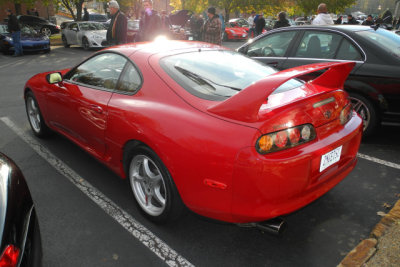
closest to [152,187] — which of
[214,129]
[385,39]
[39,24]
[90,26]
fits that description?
[214,129]

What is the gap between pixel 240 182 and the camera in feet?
6.52

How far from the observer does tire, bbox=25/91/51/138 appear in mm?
4391

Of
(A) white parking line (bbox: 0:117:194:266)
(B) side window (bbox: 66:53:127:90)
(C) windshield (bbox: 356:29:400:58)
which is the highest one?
(C) windshield (bbox: 356:29:400:58)

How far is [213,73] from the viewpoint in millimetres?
2766

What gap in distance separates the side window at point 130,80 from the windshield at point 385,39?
123 inches

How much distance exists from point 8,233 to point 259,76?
2.26 m

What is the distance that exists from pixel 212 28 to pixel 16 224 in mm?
8071

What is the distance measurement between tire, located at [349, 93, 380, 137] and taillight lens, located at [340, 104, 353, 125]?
1640mm

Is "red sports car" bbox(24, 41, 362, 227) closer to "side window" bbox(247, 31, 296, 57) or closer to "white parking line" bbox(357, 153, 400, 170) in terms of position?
"white parking line" bbox(357, 153, 400, 170)

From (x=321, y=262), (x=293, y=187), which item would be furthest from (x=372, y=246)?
(x=293, y=187)

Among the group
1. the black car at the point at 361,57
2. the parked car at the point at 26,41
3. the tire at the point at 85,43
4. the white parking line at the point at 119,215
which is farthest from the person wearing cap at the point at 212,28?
the parked car at the point at 26,41

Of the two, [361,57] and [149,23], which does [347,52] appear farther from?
[149,23]

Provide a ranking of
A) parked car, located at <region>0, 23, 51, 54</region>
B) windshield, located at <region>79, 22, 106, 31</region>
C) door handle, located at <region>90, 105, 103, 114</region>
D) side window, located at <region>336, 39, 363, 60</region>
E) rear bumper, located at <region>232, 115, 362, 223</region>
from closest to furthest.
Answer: rear bumper, located at <region>232, 115, 362, 223</region> < door handle, located at <region>90, 105, 103, 114</region> < side window, located at <region>336, 39, 363, 60</region> < parked car, located at <region>0, 23, 51, 54</region> < windshield, located at <region>79, 22, 106, 31</region>

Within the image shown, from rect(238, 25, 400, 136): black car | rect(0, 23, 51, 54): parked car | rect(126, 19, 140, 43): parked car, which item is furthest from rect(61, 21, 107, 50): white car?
rect(238, 25, 400, 136): black car
